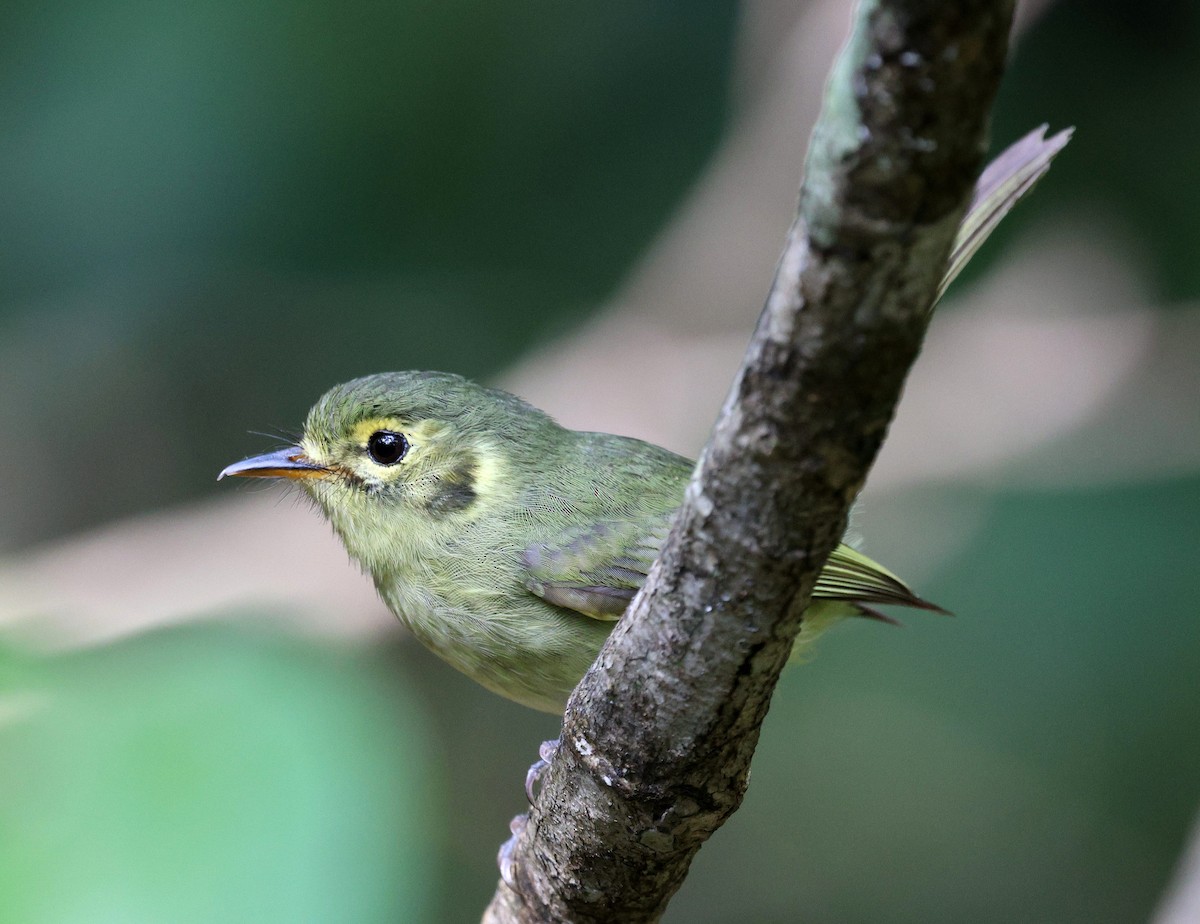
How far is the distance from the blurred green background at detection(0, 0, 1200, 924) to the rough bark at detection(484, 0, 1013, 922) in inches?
78.4

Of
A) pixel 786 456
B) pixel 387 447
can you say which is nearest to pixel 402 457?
pixel 387 447

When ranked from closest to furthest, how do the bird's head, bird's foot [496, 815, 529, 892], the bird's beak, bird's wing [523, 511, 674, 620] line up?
bird's foot [496, 815, 529, 892], bird's wing [523, 511, 674, 620], the bird's head, the bird's beak

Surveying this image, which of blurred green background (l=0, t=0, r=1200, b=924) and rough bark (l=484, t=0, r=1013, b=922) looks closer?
rough bark (l=484, t=0, r=1013, b=922)

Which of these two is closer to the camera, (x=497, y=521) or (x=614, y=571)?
(x=614, y=571)

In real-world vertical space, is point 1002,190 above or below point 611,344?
above

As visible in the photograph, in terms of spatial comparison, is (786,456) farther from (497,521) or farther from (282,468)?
(282,468)

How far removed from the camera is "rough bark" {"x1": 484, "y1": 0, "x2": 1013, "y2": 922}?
991 mm

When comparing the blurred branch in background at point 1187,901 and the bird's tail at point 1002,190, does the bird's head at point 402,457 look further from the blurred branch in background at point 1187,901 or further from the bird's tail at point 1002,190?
the blurred branch in background at point 1187,901

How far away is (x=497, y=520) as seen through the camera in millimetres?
2891

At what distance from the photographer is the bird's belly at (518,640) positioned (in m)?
2.70

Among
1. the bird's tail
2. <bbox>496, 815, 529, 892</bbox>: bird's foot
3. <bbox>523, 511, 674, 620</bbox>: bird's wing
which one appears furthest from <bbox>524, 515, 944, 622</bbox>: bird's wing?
the bird's tail

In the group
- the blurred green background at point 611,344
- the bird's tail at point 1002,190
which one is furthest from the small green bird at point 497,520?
the bird's tail at point 1002,190

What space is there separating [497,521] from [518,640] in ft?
1.11

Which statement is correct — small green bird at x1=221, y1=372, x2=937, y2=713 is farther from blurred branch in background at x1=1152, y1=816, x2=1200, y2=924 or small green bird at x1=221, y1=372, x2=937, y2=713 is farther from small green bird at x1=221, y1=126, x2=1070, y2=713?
blurred branch in background at x1=1152, y1=816, x2=1200, y2=924
